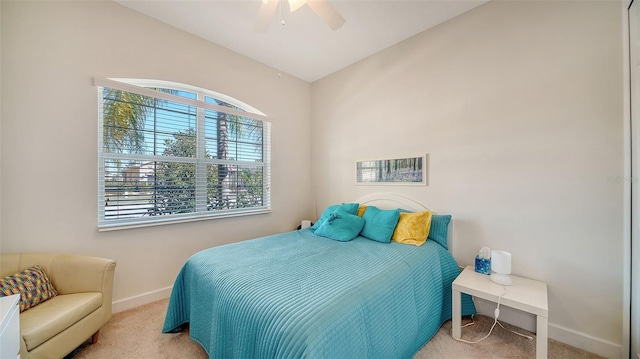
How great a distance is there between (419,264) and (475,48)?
2057 mm

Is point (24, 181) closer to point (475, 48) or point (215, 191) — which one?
point (215, 191)

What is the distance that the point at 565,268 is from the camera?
5.73 ft

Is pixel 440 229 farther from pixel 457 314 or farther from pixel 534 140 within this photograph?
pixel 534 140

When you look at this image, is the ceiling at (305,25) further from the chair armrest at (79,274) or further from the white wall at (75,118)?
the chair armrest at (79,274)

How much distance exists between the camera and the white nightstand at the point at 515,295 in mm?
1421

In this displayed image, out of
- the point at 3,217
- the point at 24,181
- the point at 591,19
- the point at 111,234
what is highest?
the point at 591,19

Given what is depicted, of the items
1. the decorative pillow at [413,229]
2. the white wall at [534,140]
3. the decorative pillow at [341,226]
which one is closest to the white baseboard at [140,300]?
the decorative pillow at [341,226]

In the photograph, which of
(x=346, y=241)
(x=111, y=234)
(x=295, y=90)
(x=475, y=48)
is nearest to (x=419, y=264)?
(x=346, y=241)

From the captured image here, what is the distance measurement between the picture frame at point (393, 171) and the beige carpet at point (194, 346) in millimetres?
1393

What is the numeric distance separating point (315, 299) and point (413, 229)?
1.38 metres

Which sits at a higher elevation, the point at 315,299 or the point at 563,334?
the point at 315,299

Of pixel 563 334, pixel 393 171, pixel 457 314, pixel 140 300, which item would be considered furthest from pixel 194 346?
pixel 563 334

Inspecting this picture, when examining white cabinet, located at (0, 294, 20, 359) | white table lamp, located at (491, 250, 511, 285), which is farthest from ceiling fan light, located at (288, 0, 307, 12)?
white table lamp, located at (491, 250, 511, 285)

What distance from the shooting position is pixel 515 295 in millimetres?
1594
